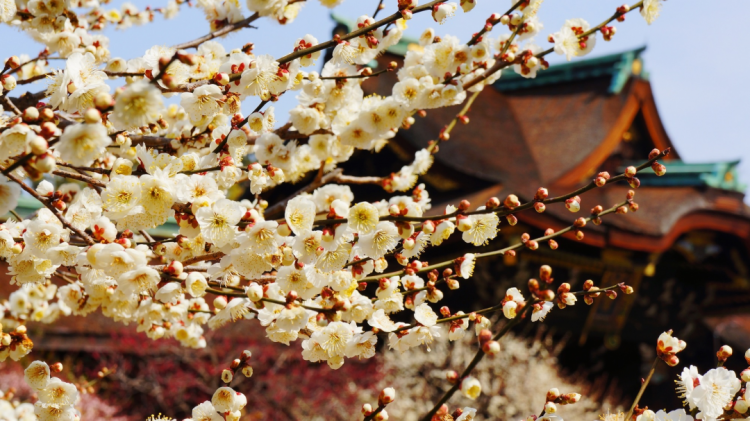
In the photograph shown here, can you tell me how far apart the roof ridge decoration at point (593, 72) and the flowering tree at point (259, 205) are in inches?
321

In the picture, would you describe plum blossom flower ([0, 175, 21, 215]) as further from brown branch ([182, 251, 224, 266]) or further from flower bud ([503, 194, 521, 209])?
flower bud ([503, 194, 521, 209])

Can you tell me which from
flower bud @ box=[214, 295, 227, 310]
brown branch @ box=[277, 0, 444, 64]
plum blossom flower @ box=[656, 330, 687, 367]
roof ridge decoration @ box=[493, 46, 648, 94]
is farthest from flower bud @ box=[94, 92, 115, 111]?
roof ridge decoration @ box=[493, 46, 648, 94]

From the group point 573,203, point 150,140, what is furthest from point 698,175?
point 150,140

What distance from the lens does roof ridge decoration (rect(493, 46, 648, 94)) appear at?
379 inches

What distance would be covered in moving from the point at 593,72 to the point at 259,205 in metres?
9.32

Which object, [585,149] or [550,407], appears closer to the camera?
[550,407]

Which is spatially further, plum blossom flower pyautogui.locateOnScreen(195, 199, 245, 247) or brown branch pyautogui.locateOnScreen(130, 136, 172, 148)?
brown branch pyautogui.locateOnScreen(130, 136, 172, 148)

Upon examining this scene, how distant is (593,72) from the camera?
33.6 feet

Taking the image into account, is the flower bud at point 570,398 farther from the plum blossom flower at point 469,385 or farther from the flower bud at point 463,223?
the flower bud at point 463,223

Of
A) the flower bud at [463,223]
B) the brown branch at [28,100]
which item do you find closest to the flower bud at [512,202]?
the flower bud at [463,223]

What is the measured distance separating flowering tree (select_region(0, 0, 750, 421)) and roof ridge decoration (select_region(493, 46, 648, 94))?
26.8 ft

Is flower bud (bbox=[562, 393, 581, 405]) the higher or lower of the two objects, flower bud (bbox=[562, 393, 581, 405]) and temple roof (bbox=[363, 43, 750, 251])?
the higher

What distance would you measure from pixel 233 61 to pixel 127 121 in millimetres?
788

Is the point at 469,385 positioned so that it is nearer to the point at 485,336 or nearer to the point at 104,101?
the point at 485,336
